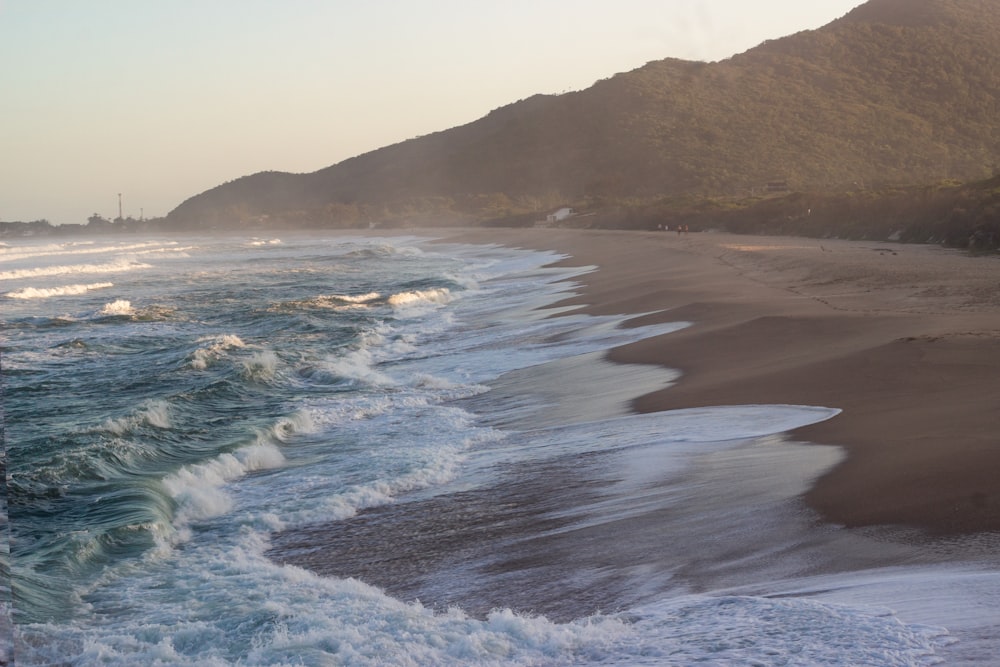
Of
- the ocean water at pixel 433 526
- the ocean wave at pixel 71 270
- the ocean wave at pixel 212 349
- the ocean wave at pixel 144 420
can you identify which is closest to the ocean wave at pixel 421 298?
the ocean wave at pixel 212 349

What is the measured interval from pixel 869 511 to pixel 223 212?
564 feet

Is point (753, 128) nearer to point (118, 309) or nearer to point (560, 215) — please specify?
point (560, 215)

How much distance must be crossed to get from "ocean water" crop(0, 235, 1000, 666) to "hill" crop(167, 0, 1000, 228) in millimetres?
70545

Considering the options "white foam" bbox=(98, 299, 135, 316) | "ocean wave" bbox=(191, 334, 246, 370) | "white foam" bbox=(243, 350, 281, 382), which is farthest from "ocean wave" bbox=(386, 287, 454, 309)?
"white foam" bbox=(243, 350, 281, 382)

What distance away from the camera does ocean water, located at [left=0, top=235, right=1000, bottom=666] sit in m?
4.99

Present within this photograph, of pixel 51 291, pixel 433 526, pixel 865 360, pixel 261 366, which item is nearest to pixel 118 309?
pixel 51 291

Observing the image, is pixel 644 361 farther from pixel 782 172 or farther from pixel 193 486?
pixel 782 172

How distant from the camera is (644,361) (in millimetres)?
13430

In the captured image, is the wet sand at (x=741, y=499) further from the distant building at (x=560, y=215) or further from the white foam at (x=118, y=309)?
the distant building at (x=560, y=215)

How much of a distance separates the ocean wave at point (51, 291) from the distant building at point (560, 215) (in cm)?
5024

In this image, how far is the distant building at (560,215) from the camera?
85.3 m

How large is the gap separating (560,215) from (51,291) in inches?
2159

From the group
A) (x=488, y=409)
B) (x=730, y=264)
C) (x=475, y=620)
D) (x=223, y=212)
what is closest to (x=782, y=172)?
(x=730, y=264)

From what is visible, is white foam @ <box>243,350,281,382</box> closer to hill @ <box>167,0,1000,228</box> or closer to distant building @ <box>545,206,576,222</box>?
hill @ <box>167,0,1000,228</box>
